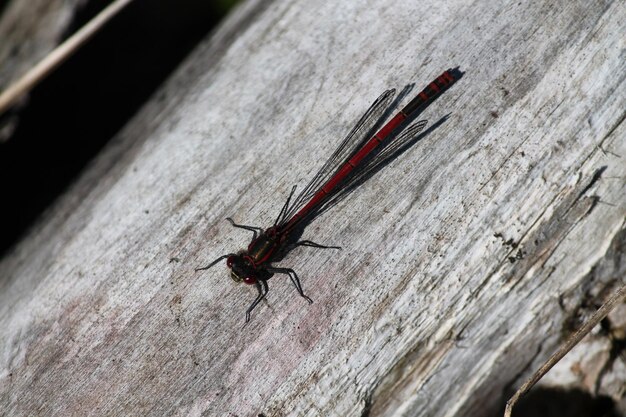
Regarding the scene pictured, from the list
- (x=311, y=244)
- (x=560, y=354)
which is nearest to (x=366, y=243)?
(x=311, y=244)

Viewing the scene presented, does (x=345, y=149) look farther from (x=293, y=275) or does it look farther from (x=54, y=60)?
(x=54, y=60)

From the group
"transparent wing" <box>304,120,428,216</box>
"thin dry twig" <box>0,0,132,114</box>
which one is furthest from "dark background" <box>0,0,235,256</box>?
"transparent wing" <box>304,120,428,216</box>

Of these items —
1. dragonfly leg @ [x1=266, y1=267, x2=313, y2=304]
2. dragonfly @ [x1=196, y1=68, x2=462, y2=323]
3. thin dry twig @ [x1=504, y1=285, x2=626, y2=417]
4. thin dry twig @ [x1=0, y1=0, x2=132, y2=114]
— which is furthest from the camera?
thin dry twig @ [x1=0, y1=0, x2=132, y2=114]

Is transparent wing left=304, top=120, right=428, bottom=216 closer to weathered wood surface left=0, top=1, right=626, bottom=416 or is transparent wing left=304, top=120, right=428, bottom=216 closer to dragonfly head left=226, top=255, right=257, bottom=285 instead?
weathered wood surface left=0, top=1, right=626, bottom=416

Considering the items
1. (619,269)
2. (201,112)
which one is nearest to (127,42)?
(201,112)

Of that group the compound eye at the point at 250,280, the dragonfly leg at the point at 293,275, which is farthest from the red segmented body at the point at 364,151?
the compound eye at the point at 250,280

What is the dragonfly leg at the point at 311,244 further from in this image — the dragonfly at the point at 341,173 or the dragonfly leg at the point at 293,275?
the dragonfly leg at the point at 293,275

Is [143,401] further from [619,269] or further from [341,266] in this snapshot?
[619,269]
